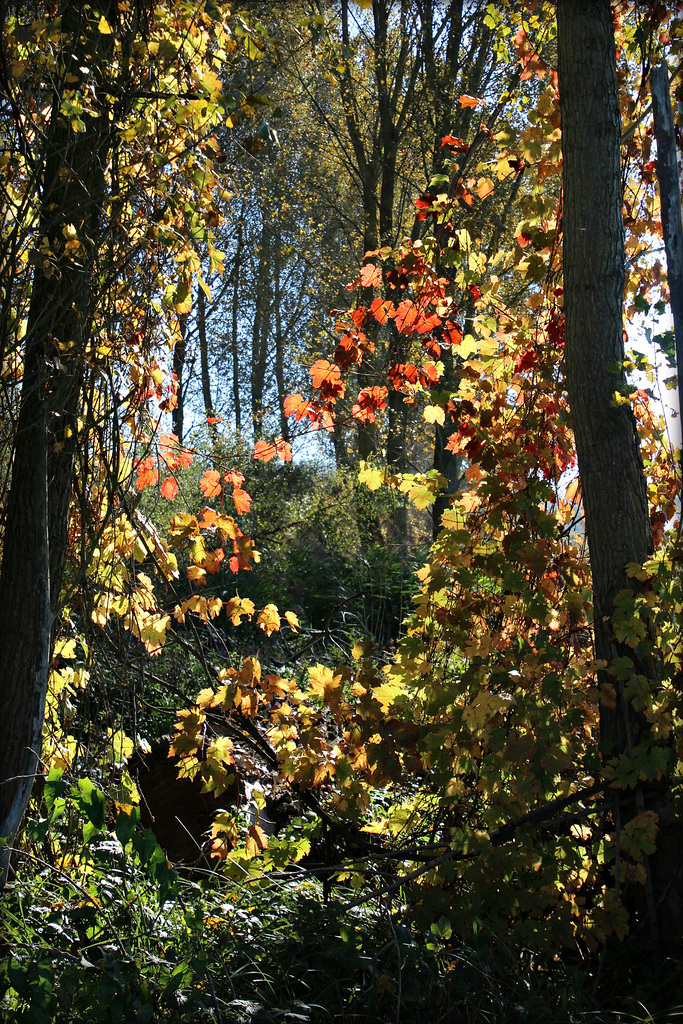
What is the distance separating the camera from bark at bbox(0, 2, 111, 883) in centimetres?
259

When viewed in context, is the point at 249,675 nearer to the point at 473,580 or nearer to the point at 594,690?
the point at 473,580

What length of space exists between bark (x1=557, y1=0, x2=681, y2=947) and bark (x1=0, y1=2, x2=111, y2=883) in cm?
162

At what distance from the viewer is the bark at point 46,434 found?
2.59 meters

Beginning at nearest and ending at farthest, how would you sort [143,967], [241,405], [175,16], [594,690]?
[143,967] < [594,690] < [175,16] < [241,405]

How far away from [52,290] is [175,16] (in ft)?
3.70

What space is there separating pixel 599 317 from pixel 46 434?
6.24 ft

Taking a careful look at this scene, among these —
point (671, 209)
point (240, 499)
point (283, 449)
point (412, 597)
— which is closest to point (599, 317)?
point (671, 209)

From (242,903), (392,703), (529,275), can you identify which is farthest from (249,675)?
(529,275)

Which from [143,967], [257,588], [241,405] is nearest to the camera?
[143,967]

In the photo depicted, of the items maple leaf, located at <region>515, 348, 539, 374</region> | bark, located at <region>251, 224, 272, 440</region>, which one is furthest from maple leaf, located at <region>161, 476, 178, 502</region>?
bark, located at <region>251, 224, 272, 440</region>

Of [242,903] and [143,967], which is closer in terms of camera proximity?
[143,967]

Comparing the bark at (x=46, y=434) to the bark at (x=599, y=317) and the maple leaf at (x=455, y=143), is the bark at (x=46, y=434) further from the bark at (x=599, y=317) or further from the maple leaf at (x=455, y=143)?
the bark at (x=599, y=317)

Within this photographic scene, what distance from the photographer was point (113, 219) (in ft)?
8.84

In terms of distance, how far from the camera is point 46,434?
8.52 feet
